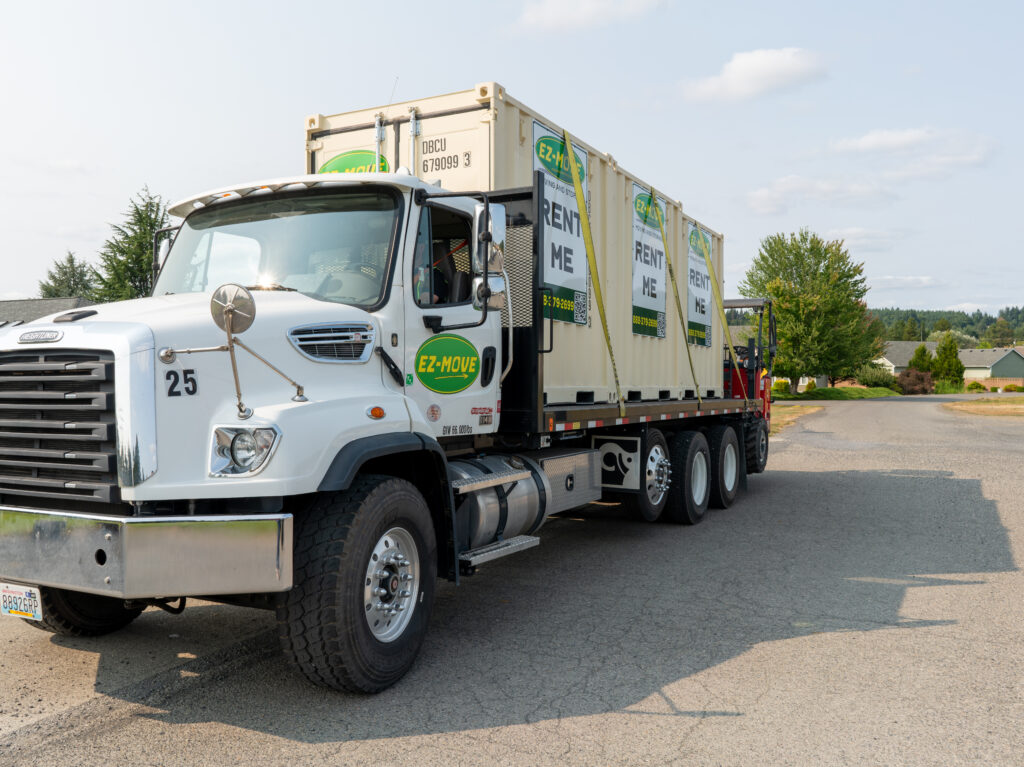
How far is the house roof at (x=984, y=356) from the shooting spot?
406 feet

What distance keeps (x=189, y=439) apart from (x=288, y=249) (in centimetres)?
152

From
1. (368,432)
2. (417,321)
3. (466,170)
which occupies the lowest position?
(368,432)

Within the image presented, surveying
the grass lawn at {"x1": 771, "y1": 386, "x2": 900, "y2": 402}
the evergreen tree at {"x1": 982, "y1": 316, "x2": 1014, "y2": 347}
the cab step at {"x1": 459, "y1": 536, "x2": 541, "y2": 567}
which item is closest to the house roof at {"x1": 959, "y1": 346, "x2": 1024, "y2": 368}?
the evergreen tree at {"x1": 982, "y1": 316, "x2": 1014, "y2": 347}

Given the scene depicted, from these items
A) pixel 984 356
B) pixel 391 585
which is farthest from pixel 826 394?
pixel 984 356

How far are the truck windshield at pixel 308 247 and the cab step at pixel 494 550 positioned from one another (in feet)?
5.53

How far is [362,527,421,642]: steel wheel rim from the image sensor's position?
4.41 m

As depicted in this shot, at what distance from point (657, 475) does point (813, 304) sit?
48.7 meters

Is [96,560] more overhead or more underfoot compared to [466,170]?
more underfoot

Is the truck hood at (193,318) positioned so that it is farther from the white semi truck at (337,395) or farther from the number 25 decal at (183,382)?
the number 25 decal at (183,382)

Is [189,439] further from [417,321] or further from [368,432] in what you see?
[417,321]

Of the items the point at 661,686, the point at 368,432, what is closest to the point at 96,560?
the point at 368,432

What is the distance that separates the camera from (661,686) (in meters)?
4.51

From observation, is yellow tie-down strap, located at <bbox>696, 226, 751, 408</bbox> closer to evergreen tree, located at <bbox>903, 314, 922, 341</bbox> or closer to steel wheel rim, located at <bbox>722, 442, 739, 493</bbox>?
steel wheel rim, located at <bbox>722, 442, 739, 493</bbox>

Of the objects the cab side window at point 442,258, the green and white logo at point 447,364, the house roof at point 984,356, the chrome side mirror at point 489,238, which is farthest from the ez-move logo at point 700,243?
the house roof at point 984,356
